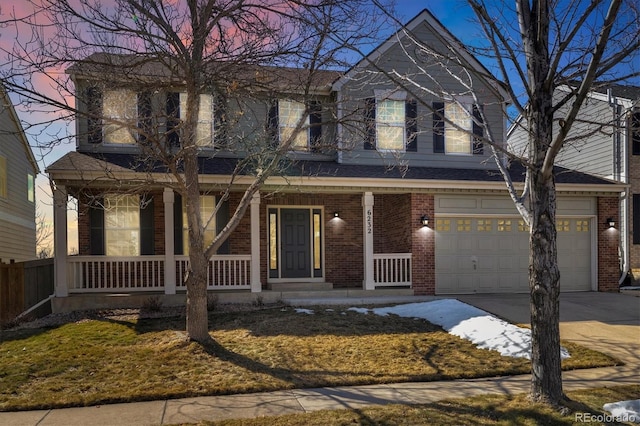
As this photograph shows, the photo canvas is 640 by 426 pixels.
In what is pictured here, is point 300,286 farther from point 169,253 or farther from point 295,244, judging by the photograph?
point 169,253

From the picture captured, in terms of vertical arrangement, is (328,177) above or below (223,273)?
above

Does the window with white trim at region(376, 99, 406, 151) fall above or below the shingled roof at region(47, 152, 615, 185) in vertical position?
above

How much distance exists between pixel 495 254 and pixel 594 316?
10.4 ft

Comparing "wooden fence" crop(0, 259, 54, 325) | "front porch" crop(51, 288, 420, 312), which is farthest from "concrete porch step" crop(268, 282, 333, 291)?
"wooden fence" crop(0, 259, 54, 325)

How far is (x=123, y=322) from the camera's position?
9.18 metres

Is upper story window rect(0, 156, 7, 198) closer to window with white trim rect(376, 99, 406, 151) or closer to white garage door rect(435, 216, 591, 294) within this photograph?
window with white trim rect(376, 99, 406, 151)

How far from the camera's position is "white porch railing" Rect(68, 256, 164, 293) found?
34.9 ft

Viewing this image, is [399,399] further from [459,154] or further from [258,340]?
[459,154]

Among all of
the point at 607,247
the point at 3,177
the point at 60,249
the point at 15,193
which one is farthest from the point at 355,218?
the point at 15,193

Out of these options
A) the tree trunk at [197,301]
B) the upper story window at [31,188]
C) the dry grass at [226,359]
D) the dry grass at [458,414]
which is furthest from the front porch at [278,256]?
the upper story window at [31,188]

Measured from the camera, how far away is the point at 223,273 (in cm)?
1147

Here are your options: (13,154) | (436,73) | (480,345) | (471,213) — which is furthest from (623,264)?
(13,154)

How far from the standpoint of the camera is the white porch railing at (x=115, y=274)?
10.6m

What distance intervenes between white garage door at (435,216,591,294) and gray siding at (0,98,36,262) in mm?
12797
